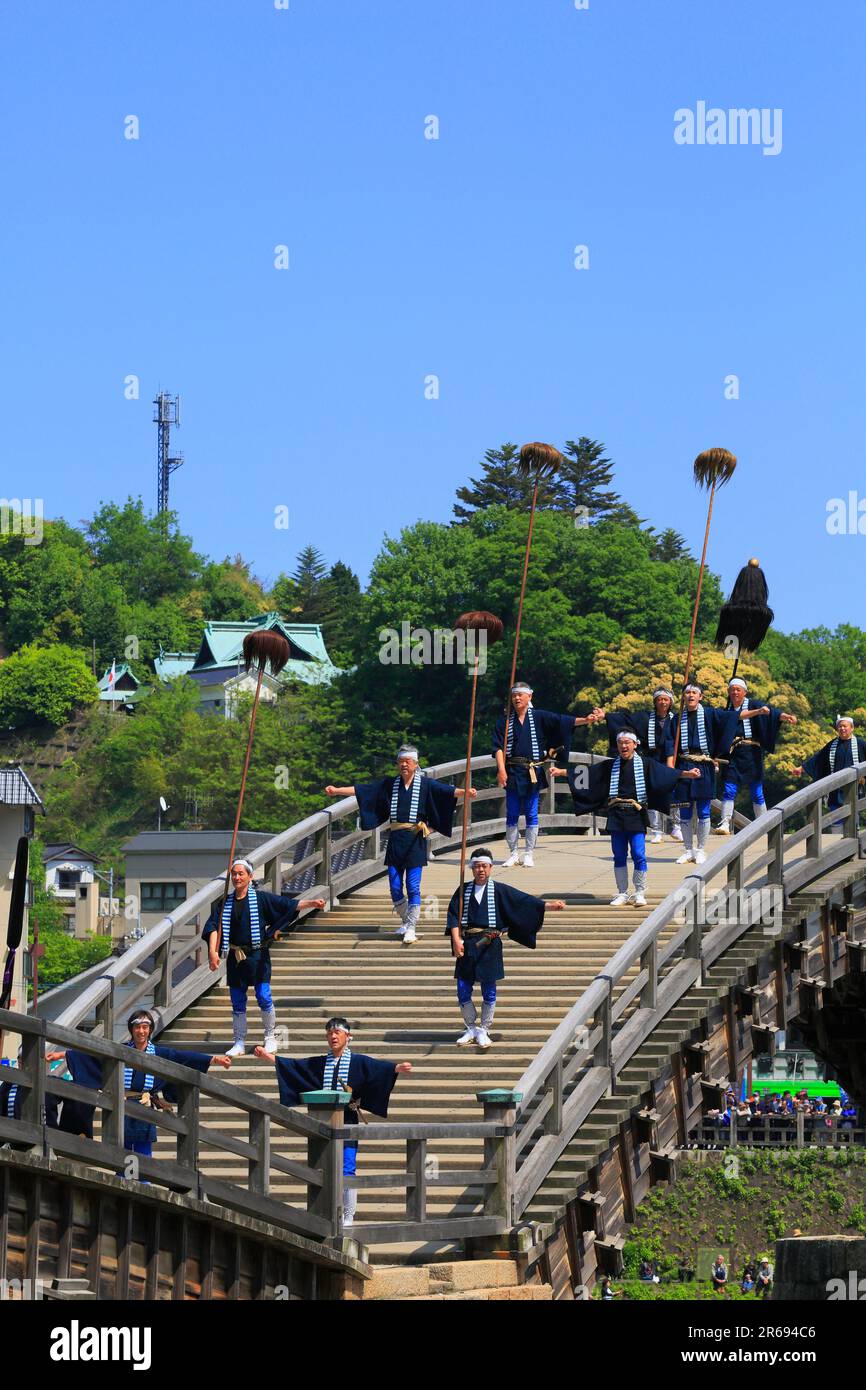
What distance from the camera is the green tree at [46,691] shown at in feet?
421

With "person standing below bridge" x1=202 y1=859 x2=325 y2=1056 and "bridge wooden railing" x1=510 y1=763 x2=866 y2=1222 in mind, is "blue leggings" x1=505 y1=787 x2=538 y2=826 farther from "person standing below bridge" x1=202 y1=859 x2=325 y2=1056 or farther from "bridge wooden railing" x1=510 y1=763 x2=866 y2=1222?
"person standing below bridge" x1=202 y1=859 x2=325 y2=1056

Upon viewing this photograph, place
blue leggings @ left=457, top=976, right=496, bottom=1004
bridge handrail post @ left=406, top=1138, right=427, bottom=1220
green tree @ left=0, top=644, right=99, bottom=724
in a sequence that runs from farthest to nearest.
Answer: green tree @ left=0, top=644, right=99, bottom=724
blue leggings @ left=457, top=976, right=496, bottom=1004
bridge handrail post @ left=406, top=1138, right=427, bottom=1220

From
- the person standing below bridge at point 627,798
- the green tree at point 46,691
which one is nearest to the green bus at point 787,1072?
the person standing below bridge at point 627,798

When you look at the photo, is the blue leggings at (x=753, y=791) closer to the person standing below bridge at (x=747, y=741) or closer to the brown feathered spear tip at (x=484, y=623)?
the person standing below bridge at (x=747, y=741)

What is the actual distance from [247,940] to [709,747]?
285 inches

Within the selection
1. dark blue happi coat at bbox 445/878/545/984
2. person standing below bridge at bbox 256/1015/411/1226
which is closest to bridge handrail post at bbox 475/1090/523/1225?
person standing below bridge at bbox 256/1015/411/1226

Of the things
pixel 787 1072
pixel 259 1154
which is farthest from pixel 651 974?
pixel 787 1072

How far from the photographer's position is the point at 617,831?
21.6 m

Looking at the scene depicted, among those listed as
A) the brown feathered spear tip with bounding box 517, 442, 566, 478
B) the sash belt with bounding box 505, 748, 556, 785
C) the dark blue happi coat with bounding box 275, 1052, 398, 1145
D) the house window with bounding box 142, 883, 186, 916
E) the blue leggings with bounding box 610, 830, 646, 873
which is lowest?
the dark blue happi coat with bounding box 275, 1052, 398, 1145

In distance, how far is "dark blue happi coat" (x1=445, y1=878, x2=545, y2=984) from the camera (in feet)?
60.7

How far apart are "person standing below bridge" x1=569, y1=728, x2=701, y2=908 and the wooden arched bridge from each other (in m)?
0.41

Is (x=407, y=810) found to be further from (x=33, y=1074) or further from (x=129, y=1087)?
(x=33, y=1074)
